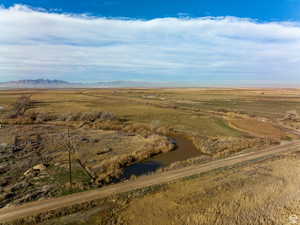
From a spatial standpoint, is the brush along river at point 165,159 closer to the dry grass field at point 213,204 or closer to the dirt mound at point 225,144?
the dirt mound at point 225,144

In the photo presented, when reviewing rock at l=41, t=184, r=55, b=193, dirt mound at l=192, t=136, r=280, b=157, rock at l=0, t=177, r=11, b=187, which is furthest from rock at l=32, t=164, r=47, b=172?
dirt mound at l=192, t=136, r=280, b=157

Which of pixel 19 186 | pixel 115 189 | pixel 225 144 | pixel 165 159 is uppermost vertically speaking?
pixel 225 144

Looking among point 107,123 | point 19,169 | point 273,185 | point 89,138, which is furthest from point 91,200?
point 107,123

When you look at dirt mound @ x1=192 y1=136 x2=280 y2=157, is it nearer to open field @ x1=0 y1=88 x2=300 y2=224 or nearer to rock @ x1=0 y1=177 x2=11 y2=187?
open field @ x1=0 y1=88 x2=300 y2=224

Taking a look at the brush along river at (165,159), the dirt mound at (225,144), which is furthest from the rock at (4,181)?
the dirt mound at (225,144)

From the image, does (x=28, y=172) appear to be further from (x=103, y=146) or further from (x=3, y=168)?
(x=103, y=146)

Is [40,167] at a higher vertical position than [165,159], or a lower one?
higher

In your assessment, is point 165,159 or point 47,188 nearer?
point 47,188

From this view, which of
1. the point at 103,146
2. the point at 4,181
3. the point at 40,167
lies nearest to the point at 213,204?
the point at 40,167

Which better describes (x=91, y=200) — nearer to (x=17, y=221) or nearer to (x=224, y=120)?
(x=17, y=221)
